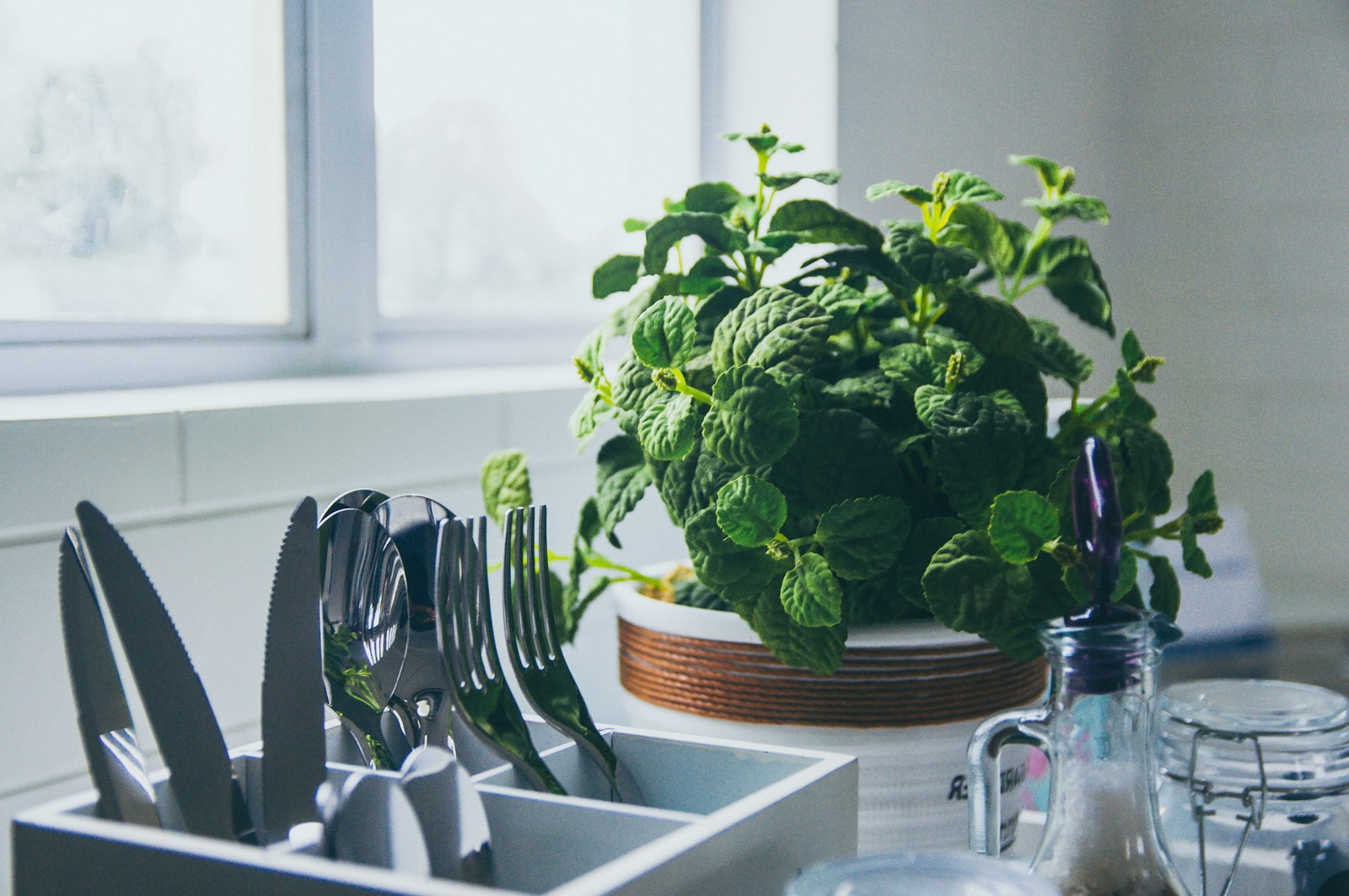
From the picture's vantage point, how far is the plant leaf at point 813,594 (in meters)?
0.62

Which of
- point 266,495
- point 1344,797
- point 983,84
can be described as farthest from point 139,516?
point 983,84

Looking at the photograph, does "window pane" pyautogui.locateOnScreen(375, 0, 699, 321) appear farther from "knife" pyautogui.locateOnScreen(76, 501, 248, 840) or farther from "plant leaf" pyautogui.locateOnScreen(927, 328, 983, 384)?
"knife" pyautogui.locateOnScreen(76, 501, 248, 840)

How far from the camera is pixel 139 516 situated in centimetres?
77

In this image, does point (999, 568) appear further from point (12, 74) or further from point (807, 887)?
point (12, 74)

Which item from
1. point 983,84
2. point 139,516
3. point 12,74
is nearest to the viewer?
point 139,516

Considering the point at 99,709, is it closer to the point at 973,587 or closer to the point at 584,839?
the point at 584,839

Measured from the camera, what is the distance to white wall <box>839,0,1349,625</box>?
7.48 feet

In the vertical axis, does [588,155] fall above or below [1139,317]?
above

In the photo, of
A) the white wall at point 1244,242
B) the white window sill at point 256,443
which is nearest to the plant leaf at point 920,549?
the white window sill at point 256,443

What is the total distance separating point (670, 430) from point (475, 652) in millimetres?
170

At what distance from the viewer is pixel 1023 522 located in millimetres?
595

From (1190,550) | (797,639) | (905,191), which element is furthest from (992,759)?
(905,191)

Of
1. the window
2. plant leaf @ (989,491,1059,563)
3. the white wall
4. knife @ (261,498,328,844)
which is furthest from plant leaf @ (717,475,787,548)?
the white wall

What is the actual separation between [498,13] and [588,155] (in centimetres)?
21
